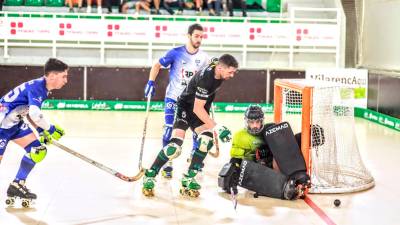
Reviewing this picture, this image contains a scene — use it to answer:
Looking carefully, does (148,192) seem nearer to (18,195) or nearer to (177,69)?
(18,195)

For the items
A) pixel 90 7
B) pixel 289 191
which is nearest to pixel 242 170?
pixel 289 191

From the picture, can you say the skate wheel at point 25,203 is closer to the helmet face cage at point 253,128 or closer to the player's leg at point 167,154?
the player's leg at point 167,154

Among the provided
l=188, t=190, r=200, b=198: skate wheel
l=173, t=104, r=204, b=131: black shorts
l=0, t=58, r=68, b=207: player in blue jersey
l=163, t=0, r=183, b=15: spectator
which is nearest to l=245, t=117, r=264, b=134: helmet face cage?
l=173, t=104, r=204, b=131: black shorts

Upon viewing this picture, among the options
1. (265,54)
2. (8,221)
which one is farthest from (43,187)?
(265,54)

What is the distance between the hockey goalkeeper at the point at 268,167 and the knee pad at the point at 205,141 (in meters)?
0.32

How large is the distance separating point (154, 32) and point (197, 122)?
419 inches

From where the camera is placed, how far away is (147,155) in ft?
34.3

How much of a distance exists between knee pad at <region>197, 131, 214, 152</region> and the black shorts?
0.21m

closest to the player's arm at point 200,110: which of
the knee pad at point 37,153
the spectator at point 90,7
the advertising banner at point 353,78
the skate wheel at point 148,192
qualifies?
the skate wheel at point 148,192

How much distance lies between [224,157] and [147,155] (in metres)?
1.17

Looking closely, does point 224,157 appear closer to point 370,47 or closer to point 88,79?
point 88,79

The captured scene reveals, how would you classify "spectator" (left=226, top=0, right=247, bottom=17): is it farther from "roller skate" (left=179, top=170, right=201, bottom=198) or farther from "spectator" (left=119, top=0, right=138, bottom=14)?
"roller skate" (left=179, top=170, right=201, bottom=198)

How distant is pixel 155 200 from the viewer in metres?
7.28

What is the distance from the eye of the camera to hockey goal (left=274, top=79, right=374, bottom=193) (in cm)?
761
